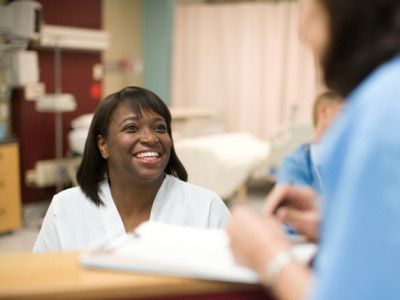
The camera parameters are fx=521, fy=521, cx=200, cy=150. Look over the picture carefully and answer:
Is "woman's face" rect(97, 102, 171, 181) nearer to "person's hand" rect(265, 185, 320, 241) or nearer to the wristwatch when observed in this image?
"person's hand" rect(265, 185, 320, 241)

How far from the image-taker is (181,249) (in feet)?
2.60

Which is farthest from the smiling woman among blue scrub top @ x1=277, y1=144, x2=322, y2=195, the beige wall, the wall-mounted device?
the beige wall

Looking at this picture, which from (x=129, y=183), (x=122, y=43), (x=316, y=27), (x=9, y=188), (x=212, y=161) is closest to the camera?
(x=316, y=27)

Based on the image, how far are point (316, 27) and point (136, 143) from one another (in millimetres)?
1148

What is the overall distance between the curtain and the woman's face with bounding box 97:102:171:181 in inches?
156

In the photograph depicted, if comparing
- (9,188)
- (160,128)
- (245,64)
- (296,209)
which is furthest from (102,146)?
(245,64)

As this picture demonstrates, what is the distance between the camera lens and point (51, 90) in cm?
475

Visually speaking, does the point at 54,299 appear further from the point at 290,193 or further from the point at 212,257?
the point at 290,193

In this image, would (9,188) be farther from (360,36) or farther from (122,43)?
(360,36)

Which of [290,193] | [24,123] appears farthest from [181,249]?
[24,123]

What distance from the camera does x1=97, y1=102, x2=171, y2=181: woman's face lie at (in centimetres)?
173

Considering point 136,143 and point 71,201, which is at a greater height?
point 136,143

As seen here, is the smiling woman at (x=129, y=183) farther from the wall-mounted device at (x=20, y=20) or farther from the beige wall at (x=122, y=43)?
the beige wall at (x=122, y=43)

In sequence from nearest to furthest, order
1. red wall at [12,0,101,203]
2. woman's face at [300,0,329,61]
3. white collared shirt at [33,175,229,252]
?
woman's face at [300,0,329,61] < white collared shirt at [33,175,229,252] < red wall at [12,0,101,203]
